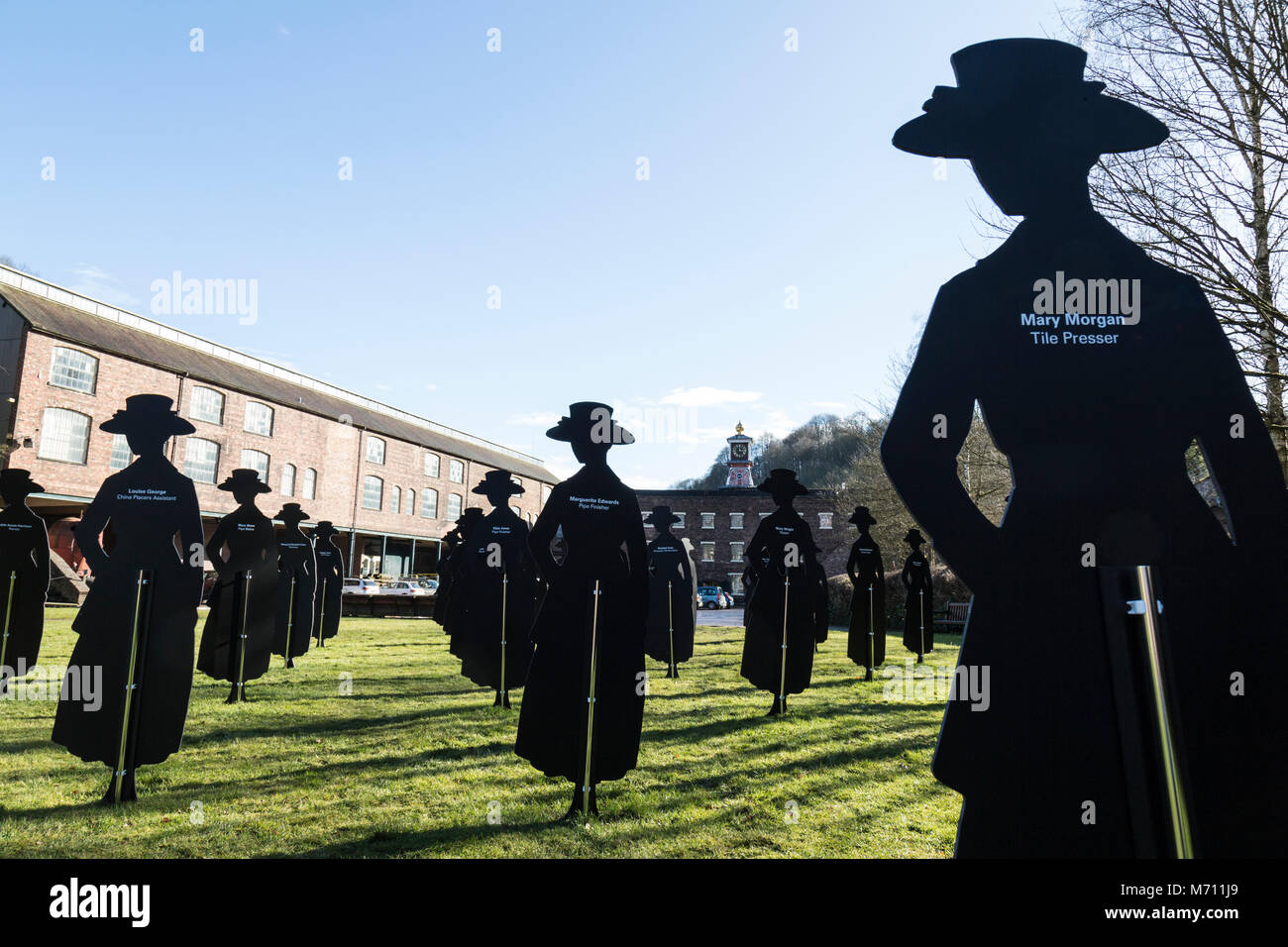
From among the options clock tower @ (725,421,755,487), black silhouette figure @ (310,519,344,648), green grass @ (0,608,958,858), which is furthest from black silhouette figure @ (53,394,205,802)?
clock tower @ (725,421,755,487)

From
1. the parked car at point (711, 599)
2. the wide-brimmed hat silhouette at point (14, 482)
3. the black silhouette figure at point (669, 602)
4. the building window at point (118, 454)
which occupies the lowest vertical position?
the parked car at point (711, 599)

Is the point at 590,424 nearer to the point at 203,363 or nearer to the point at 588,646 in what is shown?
the point at 588,646

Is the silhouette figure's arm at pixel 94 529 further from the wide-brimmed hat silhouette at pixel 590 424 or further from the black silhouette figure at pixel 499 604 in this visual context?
the black silhouette figure at pixel 499 604

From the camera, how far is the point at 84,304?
29.2 metres

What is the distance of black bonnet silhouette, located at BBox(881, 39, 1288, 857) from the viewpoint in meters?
2.01

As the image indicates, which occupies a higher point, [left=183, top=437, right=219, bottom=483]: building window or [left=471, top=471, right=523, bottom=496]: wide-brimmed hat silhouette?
[left=183, top=437, right=219, bottom=483]: building window

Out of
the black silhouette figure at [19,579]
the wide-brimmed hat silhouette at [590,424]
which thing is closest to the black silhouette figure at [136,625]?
the wide-brimmed hat silhouette at [590,424]

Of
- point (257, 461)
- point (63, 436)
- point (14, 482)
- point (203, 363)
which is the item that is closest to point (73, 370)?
point (63, 436)

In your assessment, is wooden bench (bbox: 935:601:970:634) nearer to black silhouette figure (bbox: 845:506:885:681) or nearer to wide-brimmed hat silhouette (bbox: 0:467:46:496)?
black silhouette figure (bbox: 845:506:885:681)

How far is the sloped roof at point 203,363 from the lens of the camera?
26.2 meters

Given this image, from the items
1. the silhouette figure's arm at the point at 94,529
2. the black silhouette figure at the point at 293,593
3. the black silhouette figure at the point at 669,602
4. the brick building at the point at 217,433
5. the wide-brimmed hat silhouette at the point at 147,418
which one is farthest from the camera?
the brick building at the point at 217,433

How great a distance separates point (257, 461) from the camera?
3284 cm

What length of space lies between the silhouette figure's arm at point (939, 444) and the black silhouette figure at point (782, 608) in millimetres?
7183

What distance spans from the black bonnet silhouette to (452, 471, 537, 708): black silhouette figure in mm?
7878
